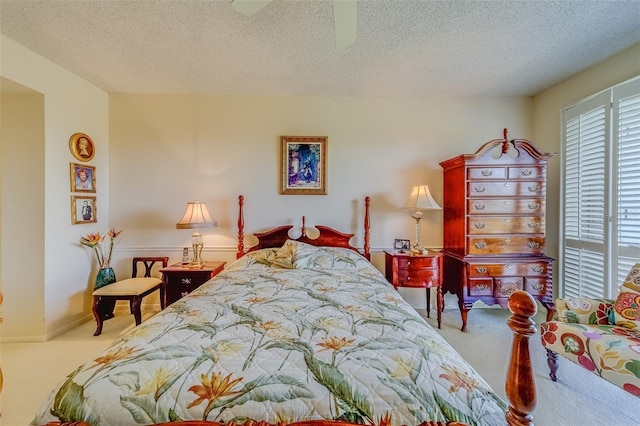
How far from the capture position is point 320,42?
230 centimetres

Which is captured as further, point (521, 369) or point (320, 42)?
point (320, 42)

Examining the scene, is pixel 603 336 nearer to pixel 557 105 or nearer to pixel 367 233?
pixel 367 233

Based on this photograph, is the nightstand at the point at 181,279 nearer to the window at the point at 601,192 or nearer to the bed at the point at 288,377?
the bed at the point at 288,377

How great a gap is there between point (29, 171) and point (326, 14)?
10.1 feet

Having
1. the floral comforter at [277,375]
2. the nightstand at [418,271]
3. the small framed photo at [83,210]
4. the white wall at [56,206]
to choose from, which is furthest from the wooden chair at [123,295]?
the nightstand at [418,271]

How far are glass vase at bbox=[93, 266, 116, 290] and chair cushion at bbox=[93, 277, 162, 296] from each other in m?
0.14

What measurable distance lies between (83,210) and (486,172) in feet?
14.2

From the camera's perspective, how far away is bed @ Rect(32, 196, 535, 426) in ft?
2.83

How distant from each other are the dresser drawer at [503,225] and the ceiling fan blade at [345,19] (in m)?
2.10

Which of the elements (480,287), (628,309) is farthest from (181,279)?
(628,309)

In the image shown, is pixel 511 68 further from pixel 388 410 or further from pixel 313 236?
pixel 388 410

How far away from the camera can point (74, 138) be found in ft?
9.58

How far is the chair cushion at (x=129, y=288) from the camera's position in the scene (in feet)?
8.89

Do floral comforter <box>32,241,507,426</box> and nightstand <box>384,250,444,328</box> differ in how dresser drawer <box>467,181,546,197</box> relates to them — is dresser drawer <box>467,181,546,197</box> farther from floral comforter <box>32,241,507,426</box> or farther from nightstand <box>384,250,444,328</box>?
floral comforter <box>32,241,507,426</box>
